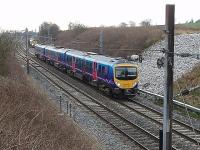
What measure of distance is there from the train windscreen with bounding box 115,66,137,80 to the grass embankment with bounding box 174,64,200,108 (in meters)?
3.00

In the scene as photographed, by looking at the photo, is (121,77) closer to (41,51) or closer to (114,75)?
(114,75)

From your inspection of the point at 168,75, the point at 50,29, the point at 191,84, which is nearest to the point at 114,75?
the point at 191,84

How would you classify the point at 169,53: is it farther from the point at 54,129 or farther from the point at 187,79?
the point at 187,79

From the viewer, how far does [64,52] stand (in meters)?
47.1

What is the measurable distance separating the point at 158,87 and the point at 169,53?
1937cm

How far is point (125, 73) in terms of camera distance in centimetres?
2916

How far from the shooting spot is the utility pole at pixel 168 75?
12414 millimetres

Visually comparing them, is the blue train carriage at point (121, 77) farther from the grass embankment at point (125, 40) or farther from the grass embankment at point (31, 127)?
the grass embankment at point (125, 40)

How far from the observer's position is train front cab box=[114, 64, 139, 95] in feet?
95.0

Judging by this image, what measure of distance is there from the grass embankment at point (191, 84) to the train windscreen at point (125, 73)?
300 centimetres

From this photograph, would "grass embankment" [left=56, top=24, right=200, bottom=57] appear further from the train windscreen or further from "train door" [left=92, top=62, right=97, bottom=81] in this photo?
the train windscreen

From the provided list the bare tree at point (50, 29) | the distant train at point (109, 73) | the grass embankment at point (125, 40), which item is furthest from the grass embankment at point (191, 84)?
the bare tree at point (50, 29)

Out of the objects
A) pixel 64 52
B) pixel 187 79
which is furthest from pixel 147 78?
pixel 64 52

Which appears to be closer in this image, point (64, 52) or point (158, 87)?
point (158, 87)
